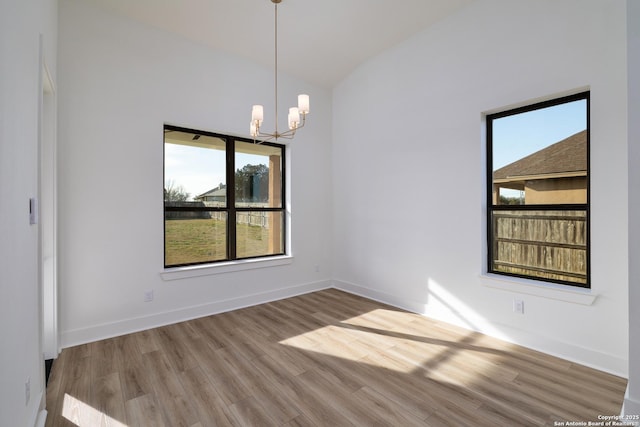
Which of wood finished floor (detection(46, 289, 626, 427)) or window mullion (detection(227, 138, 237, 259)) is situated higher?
window mullion (detection(227, 138, 237, 259))

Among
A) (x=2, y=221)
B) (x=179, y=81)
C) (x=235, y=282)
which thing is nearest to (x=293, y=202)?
(x=235, y=282)

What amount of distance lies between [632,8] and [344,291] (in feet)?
13.5

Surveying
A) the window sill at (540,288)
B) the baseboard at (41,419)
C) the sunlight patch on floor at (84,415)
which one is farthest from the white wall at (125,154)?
the window sill at (540,288)

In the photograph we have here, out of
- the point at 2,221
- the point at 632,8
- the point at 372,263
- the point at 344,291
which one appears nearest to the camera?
the point at 2,221

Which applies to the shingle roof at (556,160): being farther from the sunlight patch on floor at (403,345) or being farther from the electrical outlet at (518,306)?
the sunlight patch on floor at (403,345)

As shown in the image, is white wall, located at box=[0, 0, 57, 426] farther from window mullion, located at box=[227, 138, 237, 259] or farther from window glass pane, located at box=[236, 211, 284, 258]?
window glass pane, located at box=[236, 211, 284, 258]

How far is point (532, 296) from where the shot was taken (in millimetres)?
2801

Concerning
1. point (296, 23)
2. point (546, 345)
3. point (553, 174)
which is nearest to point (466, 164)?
point (553, 174)

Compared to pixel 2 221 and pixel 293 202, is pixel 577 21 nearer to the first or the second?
pixel 293 202

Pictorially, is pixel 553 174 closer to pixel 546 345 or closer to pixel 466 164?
pixel 466 164

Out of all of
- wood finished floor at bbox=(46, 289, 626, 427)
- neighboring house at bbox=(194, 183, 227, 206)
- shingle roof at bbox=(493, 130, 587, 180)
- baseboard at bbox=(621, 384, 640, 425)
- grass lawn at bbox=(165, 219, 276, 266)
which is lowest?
wood finished floor at bbox=(46, 289, 626, 427)

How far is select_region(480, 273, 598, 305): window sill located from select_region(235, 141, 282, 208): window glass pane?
295cm

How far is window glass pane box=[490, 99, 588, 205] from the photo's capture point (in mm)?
2654

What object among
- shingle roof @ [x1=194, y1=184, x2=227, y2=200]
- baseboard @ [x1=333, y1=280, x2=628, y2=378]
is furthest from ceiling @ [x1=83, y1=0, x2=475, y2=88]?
baseboard @ [x1=333, y1=280, x2=628, y2=378]
